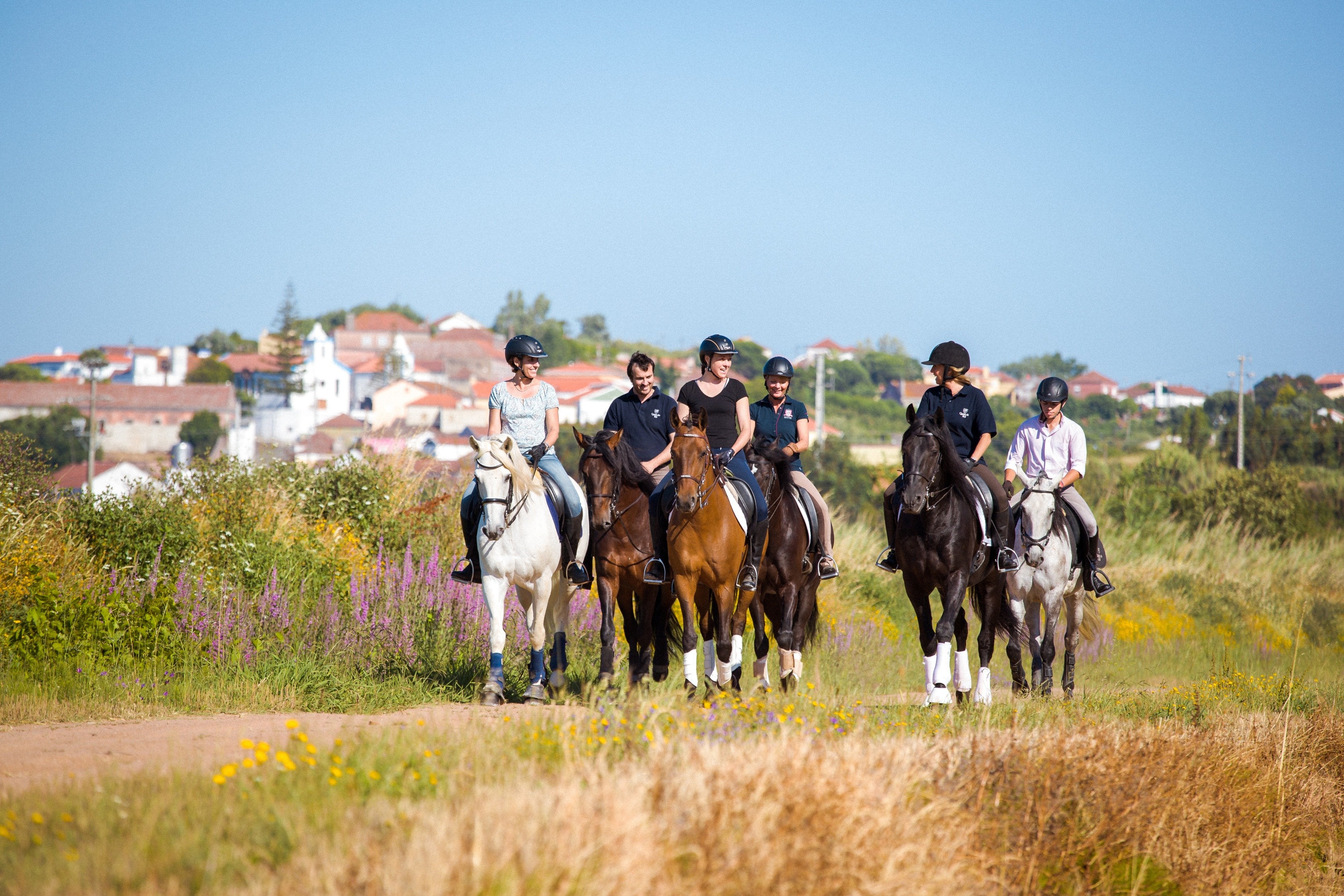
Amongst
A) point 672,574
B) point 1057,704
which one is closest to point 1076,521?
point 1057,704

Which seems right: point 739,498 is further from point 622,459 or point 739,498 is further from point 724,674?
point 724,674

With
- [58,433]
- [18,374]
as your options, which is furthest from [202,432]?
[18,374]

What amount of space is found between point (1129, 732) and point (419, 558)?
861cm

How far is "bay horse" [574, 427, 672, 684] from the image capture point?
937 cm

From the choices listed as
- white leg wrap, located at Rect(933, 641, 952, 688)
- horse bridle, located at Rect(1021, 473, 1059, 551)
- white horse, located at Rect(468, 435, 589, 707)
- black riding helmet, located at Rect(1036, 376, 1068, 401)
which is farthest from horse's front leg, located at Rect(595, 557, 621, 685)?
black riding helmet, located at Rect(1036, 376, 1068, 401)

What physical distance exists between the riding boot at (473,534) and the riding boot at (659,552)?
1453mm

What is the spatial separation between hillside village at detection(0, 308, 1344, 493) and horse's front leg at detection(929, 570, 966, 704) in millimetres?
50774

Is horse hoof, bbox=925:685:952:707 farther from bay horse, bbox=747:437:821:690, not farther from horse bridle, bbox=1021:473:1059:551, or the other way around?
horse bridle, bbox=1021:473:1059:551

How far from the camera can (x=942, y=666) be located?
9.75 meters

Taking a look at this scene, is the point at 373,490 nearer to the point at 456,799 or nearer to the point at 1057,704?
the point at 1057,704

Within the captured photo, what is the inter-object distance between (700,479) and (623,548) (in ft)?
3.81

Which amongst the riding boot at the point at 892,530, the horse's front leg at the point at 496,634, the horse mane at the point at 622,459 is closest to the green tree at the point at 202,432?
the horse's front leg at the point at 496,634

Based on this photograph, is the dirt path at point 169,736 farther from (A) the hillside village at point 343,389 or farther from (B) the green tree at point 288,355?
(B) the green tree at point 288,355

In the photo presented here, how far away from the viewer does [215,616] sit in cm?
1081
